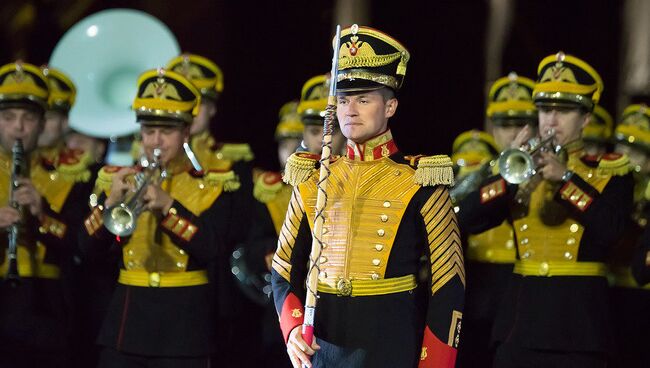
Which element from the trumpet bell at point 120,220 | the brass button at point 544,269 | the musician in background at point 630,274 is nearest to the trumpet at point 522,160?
the brass button at point 544,269

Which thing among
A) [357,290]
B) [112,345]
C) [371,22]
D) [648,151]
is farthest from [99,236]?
[371,22]

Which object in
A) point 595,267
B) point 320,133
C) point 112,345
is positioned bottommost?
point 112,345

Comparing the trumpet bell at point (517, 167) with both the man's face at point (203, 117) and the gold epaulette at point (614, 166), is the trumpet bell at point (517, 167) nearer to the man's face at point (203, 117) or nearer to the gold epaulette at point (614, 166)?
the gold epaulette at point (614, 166)

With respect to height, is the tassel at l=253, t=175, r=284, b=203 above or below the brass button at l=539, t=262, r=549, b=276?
above

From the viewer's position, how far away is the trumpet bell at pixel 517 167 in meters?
7.72

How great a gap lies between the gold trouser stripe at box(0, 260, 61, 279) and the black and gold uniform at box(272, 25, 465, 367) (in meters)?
2.90

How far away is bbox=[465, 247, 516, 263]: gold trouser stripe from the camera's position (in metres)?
9.59

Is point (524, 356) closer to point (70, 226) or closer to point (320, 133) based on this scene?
point (320, 133)

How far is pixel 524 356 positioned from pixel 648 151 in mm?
2633

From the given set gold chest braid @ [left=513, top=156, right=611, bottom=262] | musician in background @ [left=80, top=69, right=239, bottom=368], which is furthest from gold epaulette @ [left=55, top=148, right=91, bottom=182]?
gold chest braid @ [left=513, top=156, right=611, bottom=262]

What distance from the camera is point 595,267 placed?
7.80 meters

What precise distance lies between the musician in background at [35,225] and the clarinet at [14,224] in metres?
0.03

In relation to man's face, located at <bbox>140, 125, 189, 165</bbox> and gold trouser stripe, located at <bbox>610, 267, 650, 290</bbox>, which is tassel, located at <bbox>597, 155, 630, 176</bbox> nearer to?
gold trouser stripe, located at <bbox>610, 267, 650, 290</bbox>

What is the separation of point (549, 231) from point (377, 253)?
6.57 ft
